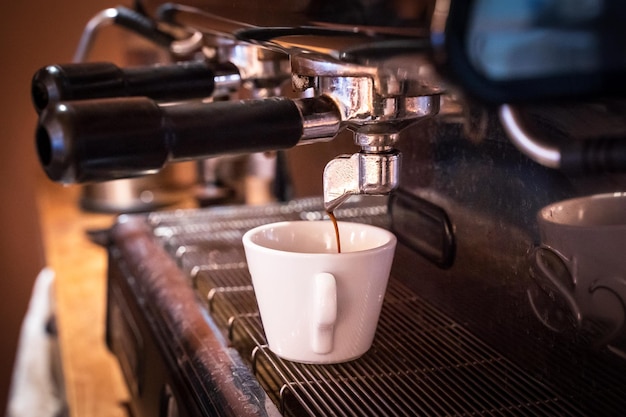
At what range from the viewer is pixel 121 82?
1.63ft

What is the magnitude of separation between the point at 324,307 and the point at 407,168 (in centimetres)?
18

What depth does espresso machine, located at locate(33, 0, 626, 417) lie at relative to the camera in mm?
261

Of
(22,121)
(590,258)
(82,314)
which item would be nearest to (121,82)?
(590,258)

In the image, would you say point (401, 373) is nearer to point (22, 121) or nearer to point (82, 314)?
point (82, 314)

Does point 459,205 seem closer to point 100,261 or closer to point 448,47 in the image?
point 448,47

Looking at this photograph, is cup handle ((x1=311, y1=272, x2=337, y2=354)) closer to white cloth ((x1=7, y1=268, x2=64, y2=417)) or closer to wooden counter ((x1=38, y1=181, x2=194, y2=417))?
wooden counter ((x1=38, y1=181, x2=194, y2=417))

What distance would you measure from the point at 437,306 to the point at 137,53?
99 centimetres

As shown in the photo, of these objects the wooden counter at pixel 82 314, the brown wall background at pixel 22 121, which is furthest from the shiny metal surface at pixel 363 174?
the brown wall background at pixel 22 121

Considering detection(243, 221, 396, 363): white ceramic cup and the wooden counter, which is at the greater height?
detection(243, 221, 396, 363): white ceramic cup

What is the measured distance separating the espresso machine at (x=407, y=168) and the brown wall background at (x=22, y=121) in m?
1.16

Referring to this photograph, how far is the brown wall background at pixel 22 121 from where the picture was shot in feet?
5.61

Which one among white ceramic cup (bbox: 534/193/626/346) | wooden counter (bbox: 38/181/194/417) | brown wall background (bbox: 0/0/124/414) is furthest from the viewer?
brown wall background (bbox: 0/0/124/414)

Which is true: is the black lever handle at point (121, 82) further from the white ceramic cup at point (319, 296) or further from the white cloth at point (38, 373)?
the white cloth at point (38, 373)

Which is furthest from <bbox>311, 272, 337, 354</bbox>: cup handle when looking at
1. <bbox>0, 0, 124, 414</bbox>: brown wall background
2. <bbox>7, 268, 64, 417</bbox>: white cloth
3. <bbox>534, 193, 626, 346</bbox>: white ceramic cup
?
<bbox>0, 0, 124, 414</bbox>: brown wall background
